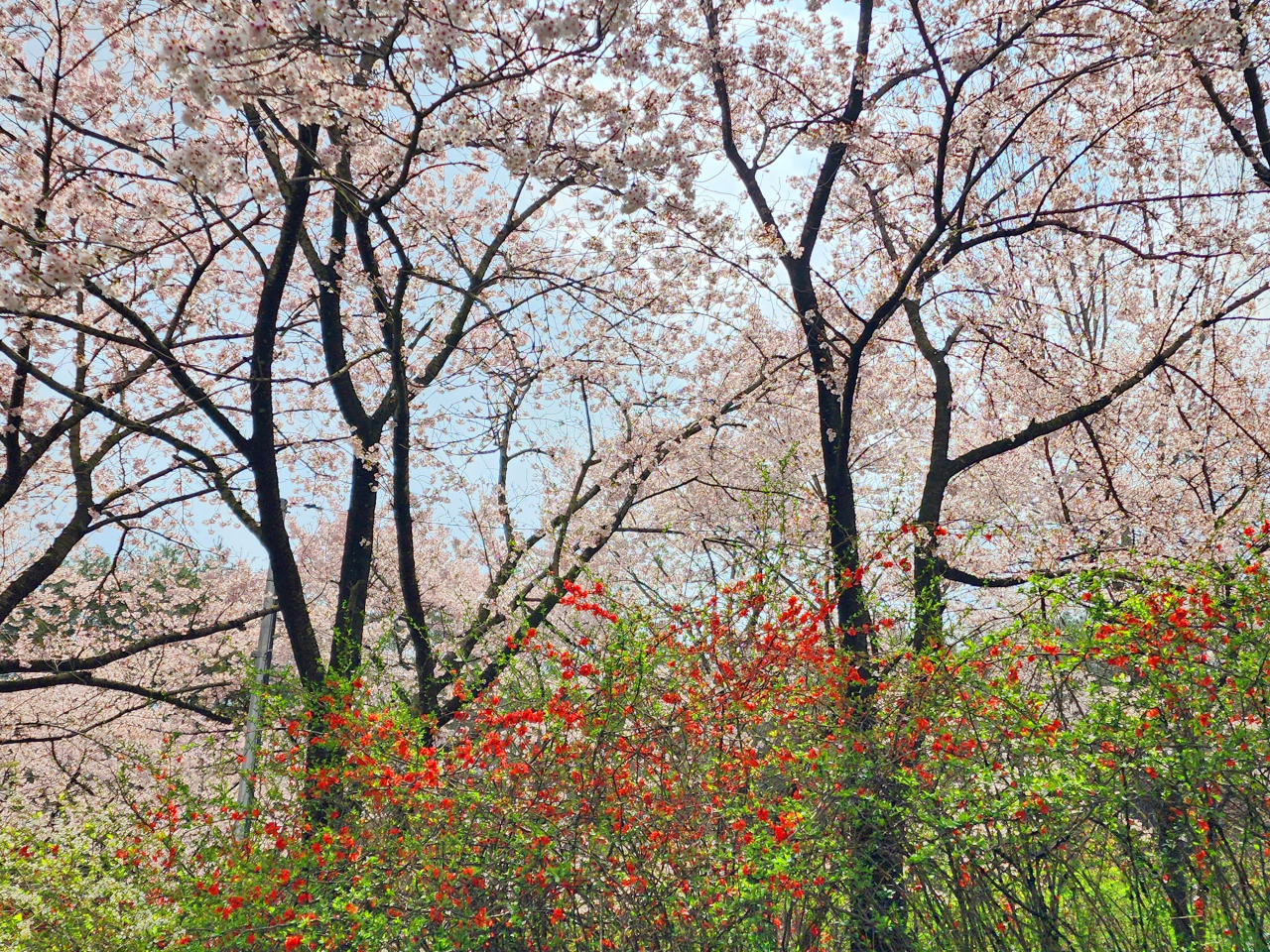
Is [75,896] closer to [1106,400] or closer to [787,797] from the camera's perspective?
[787,797]

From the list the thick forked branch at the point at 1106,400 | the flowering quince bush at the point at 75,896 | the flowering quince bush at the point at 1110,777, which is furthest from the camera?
the thick forked branch at the point at 1106,400

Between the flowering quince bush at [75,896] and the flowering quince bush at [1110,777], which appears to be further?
the flowering quince bush at [75,896]

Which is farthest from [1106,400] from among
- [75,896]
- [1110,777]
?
[75,896]

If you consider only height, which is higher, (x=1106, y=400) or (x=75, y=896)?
(x=1106, y=400)

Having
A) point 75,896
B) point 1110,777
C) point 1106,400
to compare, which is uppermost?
point 1106,400

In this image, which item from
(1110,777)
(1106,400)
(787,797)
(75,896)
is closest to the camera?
(1110,777)

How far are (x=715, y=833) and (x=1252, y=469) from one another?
836cm

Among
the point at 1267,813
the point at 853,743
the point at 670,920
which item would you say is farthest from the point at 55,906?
the point at 1267,813

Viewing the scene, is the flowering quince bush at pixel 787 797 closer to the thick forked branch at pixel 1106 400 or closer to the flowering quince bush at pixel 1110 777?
the flowering quince bush at pixel 1110 777

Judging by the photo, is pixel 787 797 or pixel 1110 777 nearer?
pixel 1110 777

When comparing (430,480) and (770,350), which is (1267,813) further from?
(430,480)

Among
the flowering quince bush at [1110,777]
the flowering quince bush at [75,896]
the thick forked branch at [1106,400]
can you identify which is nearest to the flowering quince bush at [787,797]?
the flowering quince bush at [1110,777]

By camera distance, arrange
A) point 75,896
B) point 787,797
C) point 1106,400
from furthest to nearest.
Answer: point 1106,400 → point 75,896 → point 787,797

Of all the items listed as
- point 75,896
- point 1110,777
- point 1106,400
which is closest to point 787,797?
point 1110,777
